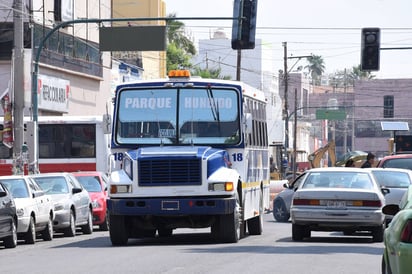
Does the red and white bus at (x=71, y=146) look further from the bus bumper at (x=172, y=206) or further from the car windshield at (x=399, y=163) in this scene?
the bus bumper at (x=172, y=206)

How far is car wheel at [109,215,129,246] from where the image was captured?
22695mm

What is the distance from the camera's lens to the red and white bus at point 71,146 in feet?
146

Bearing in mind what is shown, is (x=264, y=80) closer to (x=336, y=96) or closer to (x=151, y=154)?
(x=336, y=96)

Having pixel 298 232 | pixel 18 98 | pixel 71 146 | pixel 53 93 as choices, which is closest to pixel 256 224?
pixel 298 232

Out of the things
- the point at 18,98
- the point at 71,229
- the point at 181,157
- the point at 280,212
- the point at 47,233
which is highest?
the point at 18,98

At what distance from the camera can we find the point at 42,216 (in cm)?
2755

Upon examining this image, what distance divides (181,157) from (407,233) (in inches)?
484

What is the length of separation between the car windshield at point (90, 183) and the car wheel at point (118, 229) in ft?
42.3

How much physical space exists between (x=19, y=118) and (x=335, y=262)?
62.6ft

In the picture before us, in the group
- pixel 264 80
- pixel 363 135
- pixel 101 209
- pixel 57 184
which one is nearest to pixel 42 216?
pixel 57 184

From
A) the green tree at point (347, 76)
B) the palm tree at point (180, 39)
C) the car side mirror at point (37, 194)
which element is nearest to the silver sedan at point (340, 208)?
the car side mirror at point (37, 194)

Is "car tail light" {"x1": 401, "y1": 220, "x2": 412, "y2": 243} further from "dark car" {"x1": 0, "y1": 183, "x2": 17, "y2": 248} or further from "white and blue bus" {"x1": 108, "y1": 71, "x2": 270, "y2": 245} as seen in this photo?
"dark car" {"x1": 0, "y1": 183, "x2": 17, "y2": 248}

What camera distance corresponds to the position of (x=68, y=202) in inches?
1201

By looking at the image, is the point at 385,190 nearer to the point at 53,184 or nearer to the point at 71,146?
the point at 53,184
